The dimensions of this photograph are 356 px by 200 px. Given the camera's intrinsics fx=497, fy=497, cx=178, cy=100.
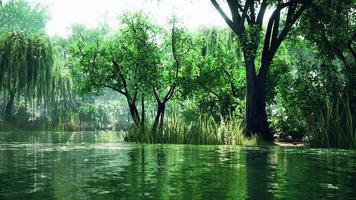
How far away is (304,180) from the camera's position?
5492mm

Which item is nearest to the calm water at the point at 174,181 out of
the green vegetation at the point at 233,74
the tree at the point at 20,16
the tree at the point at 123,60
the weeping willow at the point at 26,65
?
the green vegetation at the point at 233,74

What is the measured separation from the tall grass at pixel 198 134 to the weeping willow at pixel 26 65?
14797 millimetres

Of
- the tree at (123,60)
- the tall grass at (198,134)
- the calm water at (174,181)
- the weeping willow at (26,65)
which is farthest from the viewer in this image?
the weeping willow at (26,65)

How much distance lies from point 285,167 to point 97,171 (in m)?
A: 2.70

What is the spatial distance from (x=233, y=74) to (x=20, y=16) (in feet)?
161

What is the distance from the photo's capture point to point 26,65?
3008cm

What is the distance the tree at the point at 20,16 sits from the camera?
64500 mm

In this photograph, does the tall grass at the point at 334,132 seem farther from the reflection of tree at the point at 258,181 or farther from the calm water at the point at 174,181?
the reflection of tree at the point at 258,181

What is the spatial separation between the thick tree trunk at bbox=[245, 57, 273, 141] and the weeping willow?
16057 millimetres

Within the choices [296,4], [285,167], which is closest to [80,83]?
[296,4]

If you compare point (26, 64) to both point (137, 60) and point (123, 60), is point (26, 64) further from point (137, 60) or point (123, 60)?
point (137, 60)

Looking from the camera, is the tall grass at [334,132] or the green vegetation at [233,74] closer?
the tall grass at [334,132]

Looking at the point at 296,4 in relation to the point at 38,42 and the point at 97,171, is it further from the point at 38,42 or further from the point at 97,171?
the point at 38,42

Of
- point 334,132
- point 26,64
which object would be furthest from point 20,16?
point 334,132
